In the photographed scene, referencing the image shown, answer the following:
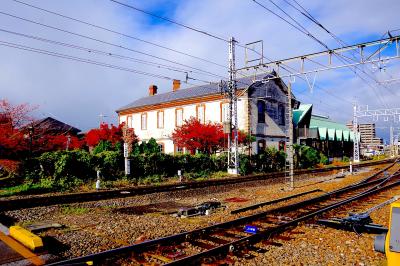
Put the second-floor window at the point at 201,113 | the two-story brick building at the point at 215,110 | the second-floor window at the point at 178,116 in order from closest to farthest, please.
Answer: the two-story brick building at the point at 215,110
the second-floor window at the point at 201,113
the second-floor window at the point at 178,116

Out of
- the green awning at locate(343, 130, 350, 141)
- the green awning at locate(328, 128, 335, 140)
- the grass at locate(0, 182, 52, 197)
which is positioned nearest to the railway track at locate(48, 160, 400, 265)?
the grass at locate(0, 182, 52, 197)

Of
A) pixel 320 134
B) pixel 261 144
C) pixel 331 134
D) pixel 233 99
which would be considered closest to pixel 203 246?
pixel 233 99

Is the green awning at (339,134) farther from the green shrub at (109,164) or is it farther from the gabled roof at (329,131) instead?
the green shrub at (109,164)

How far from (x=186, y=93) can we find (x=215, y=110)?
280 inches

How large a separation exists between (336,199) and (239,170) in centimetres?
1377

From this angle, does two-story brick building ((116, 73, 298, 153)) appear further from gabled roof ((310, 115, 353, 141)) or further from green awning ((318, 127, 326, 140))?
gabled roof ((310, 115, 353, 141))

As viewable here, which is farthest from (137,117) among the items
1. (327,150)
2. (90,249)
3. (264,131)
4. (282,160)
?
(90,249)

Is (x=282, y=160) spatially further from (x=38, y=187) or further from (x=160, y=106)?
(x=38, y=187)

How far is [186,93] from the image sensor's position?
4334cm

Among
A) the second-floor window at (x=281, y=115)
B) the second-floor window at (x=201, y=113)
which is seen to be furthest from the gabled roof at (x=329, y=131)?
the second-floor window at (x=201, y=113)

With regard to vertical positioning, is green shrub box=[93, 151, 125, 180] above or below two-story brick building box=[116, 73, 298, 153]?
below

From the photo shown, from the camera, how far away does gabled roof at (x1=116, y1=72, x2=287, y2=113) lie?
38.5m

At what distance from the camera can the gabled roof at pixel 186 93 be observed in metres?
38.5

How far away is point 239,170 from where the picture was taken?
27547mm
